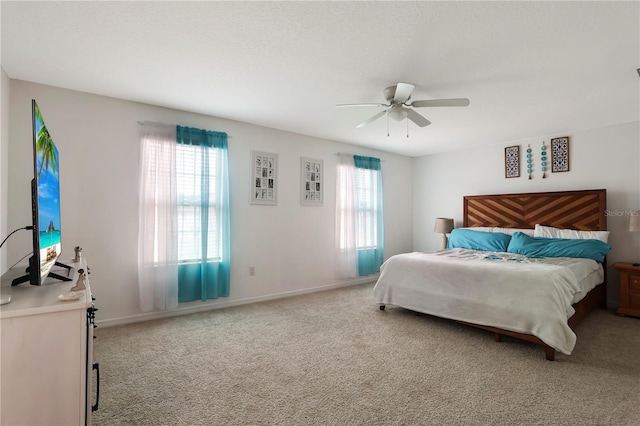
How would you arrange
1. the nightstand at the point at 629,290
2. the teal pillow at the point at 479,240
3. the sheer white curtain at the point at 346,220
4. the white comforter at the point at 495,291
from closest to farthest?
1. the white comforter at the point at 495,291
2. the nightstand at the point at 629,290
3. the teal pillow at the point at 479,240
4. the sheer white curtain at the point at 346,220

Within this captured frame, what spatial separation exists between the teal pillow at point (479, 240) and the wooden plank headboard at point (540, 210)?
480mm

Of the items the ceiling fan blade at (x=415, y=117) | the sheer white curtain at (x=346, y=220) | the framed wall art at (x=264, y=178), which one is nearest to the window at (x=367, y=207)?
the sheer white curtain at (x=346, y=220)

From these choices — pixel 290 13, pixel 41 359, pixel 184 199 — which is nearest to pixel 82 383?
pixel 41 359

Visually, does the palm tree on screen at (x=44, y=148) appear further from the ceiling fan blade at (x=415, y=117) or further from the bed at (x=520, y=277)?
the bed at (x=520, y=277)

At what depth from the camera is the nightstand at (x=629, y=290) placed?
3625 millimetres

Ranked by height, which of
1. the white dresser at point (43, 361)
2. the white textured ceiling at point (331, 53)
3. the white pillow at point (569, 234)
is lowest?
the white dresser at point (43, 361)

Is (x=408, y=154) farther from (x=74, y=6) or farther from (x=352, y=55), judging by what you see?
(x=74, y=6)

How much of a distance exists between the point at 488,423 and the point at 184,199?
11.4 feet

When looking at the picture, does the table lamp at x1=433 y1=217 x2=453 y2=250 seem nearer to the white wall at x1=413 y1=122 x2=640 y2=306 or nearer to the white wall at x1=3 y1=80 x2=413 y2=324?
the white wall at x1=413 y1=122 x2=640 y2=306

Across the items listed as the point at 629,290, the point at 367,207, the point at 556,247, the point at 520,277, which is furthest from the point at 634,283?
the point at 367,207

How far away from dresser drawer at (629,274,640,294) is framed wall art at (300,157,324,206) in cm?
402

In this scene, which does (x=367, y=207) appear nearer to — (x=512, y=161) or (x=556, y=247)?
(x=512, y=161)

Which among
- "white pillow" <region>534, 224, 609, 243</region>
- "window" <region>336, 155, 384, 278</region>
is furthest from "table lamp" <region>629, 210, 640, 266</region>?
"window" <region>336, 155, 384, 278</region>

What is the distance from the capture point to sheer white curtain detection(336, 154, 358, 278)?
5.15 meters
